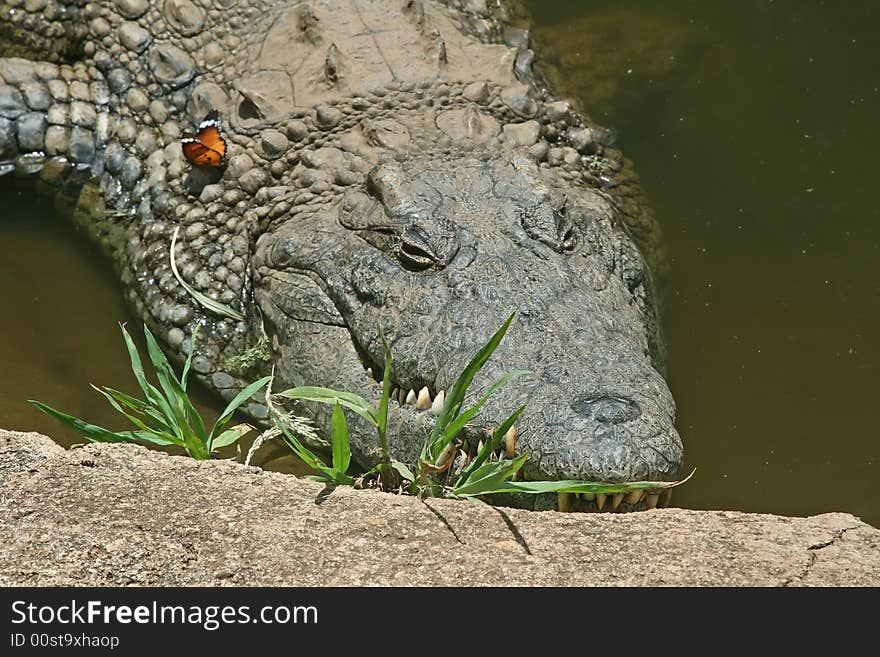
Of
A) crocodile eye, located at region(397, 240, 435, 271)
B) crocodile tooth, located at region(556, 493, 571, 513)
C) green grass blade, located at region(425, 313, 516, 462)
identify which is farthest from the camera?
crocodile eye, located at region(397, 240, 435, 271)

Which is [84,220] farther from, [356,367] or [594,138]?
[594,138]

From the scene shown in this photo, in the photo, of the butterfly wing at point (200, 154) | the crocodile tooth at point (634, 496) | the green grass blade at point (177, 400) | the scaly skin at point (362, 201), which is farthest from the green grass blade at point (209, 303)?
the crocodile tooth at point (634, 496)

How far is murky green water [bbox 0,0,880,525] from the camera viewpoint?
4363mm

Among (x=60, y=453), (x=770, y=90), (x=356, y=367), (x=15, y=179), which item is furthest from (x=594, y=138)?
(x=60, y=453)

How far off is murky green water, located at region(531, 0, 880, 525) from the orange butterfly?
1979 mm

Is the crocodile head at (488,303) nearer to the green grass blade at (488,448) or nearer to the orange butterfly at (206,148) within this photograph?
the green grass blade at (488,448)

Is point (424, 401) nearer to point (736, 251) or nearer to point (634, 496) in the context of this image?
point (634, 496)

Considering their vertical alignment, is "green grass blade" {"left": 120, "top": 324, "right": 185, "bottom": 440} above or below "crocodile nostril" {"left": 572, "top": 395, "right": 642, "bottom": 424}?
below

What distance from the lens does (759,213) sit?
210 inches

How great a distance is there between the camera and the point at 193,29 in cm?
515

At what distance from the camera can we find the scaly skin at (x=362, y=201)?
359 centimetres

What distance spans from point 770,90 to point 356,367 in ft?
10.3

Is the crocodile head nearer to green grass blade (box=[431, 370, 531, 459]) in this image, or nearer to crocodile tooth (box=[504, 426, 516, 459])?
crocodile tooth (box=[504, 426, 516, 459])

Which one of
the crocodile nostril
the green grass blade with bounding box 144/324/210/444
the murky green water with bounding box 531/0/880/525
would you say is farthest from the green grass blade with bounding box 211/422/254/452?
the murky green water with bounding box 531/0/880/525
